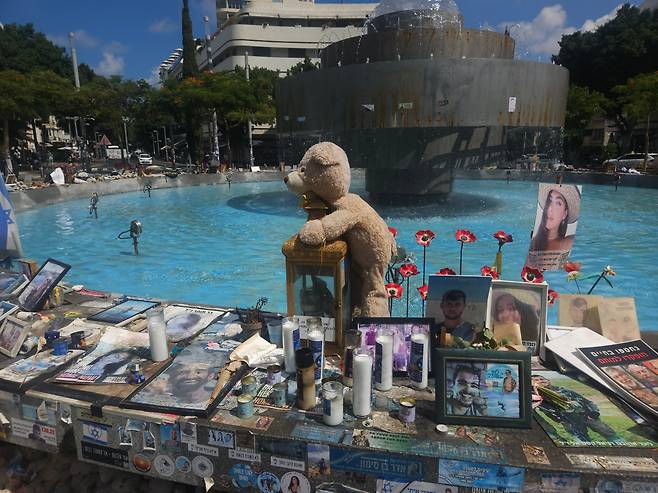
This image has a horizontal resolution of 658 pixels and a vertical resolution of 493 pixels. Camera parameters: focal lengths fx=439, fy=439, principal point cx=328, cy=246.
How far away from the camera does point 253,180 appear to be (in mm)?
30969

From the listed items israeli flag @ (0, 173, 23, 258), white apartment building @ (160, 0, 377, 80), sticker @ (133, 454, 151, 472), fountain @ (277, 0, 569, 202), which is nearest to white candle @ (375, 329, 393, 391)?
sticker @ (133, 454, 151, 472)

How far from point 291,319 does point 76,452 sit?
1.82m

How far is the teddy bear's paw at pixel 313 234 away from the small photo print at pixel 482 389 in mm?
1379

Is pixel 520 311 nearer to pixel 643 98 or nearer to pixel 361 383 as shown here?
pixel 361 383

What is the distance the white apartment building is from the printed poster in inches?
2366

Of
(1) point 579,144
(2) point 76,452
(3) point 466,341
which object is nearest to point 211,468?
(2) point 76,452

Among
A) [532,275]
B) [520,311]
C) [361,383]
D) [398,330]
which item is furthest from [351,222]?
[532,275]

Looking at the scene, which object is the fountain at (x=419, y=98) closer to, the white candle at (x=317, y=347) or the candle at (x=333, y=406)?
the white candle at (x=317, y=347)

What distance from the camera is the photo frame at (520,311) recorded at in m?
3.61

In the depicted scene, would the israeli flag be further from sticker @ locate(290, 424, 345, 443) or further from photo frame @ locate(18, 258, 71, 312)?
sticker @ locate(290, 424, 345, 443)

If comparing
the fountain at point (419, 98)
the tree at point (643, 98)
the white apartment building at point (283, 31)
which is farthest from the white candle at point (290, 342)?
the white apartment building at point (283, 31)

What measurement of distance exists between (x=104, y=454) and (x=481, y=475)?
98.5 inches

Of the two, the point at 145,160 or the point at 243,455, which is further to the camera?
the point at 145,160

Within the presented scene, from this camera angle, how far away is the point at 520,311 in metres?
3.66
